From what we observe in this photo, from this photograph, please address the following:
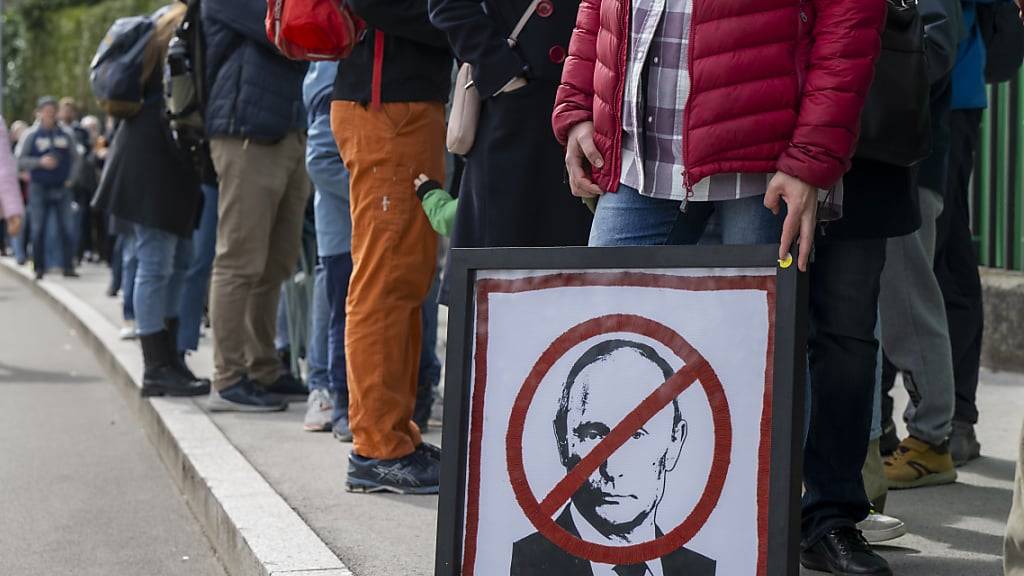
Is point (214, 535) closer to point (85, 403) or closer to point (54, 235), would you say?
point (85, 403)

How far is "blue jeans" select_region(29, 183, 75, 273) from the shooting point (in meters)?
19.1

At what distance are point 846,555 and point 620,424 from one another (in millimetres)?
993

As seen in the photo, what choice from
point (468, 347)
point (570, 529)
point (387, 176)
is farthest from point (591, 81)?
point (387, 176)

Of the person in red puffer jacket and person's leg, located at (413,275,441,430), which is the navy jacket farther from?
the person in red puffer jacket

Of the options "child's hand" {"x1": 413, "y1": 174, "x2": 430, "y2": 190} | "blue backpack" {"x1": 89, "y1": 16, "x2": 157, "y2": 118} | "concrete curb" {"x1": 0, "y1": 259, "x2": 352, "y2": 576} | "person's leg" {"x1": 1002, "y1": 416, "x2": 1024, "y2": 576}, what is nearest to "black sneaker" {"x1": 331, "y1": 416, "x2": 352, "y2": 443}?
"concrete curb" {"x1": 0, "y1": 259, "x2": 352, "y2": 576}

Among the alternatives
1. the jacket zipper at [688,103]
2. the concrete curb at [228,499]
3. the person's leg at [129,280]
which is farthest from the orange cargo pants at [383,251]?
the person's leg at [129,280]

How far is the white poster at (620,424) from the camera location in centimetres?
290

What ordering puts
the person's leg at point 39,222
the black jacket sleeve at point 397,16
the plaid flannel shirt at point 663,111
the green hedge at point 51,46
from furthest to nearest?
the green hedge at point 51,46, the person's leg at point 39,222, the black jacket sleeve at point 397,16, the plaid flannel shirt at point 663,111

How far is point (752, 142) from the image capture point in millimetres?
3072

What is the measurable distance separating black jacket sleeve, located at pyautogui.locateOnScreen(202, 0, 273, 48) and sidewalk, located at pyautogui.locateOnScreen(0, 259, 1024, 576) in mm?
1606

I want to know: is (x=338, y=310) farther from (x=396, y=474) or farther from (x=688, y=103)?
(x=688, y=103)

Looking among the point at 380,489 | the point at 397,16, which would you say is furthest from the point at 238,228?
the point at 397,16

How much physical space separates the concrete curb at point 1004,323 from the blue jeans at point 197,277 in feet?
12.9

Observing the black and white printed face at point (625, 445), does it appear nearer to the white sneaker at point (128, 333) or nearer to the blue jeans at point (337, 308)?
the blue jeans at point (337, 308)
